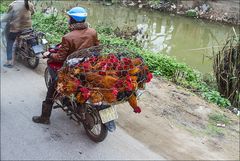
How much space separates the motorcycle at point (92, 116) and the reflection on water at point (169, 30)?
21.8ft

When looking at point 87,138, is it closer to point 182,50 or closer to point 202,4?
point 182,50

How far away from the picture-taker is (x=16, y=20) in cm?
772

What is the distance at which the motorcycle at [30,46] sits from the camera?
25.6ft

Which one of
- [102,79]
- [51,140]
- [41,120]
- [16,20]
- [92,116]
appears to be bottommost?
[51,140]

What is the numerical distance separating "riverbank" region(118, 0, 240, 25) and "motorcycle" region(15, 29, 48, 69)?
13073mm

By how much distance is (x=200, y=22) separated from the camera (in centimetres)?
1880

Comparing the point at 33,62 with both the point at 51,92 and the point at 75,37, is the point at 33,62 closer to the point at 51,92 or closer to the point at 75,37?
the point at 51,92

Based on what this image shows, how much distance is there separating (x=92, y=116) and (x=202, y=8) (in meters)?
15.9

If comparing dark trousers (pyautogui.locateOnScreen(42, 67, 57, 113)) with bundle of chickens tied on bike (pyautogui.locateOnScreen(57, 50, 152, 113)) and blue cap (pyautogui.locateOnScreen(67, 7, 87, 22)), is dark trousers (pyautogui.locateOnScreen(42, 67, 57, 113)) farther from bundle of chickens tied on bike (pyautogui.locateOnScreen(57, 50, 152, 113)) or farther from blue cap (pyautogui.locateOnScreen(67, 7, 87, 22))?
blue cap (pyautogui.locateOnScreen(67, 7, 87, 22))

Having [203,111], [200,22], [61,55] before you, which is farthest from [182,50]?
[61,55]

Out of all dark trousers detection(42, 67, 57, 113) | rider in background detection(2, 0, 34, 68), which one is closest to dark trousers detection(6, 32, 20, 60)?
rider in background detection(2, 0, 34, 68)

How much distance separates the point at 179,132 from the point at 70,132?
5.70ft

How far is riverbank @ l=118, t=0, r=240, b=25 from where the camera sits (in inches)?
750

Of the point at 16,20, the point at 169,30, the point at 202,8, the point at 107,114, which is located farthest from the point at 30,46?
the point at 202,8
